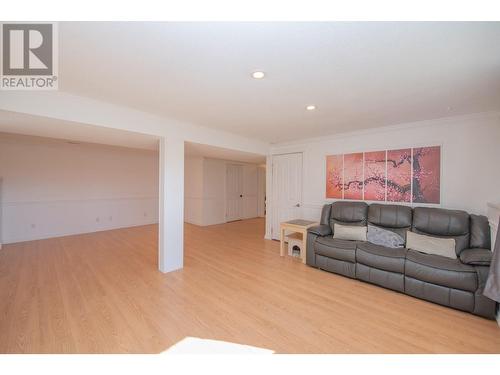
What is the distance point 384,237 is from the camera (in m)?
3.05

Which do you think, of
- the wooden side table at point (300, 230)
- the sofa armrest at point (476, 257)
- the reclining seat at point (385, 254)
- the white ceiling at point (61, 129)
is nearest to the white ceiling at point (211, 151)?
the white ceiling at point (61, 129)

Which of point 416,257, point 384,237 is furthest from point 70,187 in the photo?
point 416,257

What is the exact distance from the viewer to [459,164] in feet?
9.55

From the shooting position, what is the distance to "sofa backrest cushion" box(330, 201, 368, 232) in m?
3.42

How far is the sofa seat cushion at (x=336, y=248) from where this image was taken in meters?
2.93

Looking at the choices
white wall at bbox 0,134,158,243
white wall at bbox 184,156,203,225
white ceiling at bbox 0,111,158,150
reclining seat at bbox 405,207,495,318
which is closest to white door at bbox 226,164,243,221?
white wall at bbox 184,156,203,225

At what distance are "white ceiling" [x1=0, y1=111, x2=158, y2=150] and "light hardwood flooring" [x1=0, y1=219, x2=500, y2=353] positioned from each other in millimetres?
1930

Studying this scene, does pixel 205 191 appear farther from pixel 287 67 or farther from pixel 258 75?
pixel 287 67

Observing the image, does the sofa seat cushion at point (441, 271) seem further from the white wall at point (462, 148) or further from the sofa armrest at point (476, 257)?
the white wall at point (462, 148)

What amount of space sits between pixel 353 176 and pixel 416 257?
1.69 metres

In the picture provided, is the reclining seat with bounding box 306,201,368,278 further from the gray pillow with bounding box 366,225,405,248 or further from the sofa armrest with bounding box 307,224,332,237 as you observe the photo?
the gray pillow with bounding box 366,225,405,248

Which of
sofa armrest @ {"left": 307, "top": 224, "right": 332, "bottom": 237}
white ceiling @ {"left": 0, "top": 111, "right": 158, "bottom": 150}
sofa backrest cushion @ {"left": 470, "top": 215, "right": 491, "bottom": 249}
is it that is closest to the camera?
white ceiling @ {"left": 0, "top": 111, "right": 158, "bottom": 150}

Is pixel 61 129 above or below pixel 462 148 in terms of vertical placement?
above
